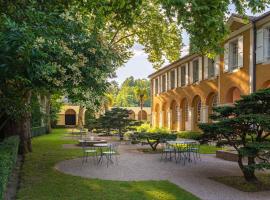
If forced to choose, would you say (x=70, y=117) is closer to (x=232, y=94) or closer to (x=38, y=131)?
(x=38, y=131)

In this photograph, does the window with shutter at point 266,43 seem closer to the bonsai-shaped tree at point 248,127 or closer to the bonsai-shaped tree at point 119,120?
the bonsai-shaped tree at point 248,127

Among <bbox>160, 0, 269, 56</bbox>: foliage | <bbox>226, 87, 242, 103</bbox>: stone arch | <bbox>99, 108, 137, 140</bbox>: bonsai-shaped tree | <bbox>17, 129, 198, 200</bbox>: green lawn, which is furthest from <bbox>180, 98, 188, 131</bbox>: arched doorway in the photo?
<bbox>17, 129, 198, 200</bbox>: green lawn

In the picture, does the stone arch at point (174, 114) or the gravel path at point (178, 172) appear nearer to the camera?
the gravel path at point (178, 172)

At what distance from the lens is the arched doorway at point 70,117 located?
199ft

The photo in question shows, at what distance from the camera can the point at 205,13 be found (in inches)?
379

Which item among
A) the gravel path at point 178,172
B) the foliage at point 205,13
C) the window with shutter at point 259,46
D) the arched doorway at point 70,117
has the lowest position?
the gravel path at point 178,172

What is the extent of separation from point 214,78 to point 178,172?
15.4 meters

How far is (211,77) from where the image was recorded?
26.8 m

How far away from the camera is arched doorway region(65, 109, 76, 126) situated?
2384 inches

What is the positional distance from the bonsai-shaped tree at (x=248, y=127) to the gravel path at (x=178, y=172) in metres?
0.93

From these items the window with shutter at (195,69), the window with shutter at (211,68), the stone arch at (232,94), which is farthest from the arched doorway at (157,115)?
the stone arch at (232,94)

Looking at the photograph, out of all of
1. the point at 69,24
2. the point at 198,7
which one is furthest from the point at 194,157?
the point at 69,24

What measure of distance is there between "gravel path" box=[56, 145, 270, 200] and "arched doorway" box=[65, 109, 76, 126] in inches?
1814

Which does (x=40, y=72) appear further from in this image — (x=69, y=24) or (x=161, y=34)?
(x=161, y=34)
